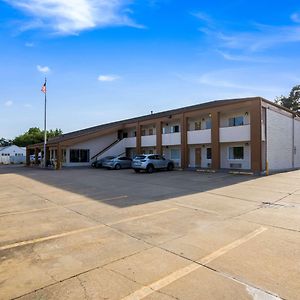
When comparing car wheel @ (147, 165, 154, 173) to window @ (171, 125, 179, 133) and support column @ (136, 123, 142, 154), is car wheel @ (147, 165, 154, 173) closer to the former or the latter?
window @ (171, 125, 179, 133)

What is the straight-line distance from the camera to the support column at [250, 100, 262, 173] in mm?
21234

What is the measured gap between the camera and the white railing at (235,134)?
22.8 m

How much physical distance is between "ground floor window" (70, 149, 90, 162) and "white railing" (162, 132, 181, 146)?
1001 centimetres

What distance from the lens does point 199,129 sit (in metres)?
28.4

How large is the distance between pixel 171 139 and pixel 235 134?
7.93 metres

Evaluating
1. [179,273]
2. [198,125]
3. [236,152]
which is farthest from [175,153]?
[179,273]

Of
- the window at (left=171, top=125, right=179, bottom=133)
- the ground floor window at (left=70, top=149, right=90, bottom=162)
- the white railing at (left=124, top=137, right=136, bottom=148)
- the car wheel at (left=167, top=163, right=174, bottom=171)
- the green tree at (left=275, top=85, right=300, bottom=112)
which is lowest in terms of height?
the car wheel at (left=167, top=163, right=174, bottom=171)

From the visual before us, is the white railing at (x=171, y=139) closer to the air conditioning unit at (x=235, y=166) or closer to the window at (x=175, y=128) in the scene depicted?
the window at (x=175, y=128)

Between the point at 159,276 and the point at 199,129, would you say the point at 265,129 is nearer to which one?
the point at 199,129

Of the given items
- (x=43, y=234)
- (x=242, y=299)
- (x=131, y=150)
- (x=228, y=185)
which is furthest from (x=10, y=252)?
(x=131, y=150)

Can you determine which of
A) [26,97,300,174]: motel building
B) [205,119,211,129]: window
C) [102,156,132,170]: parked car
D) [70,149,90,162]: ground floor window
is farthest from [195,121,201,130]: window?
[70,149,90,162]: ground floor window

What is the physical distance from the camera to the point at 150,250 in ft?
18.4

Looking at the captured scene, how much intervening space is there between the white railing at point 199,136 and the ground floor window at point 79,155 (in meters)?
13.5

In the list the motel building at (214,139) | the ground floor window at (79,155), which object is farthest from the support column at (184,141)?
the ground floor window at (79,155)
